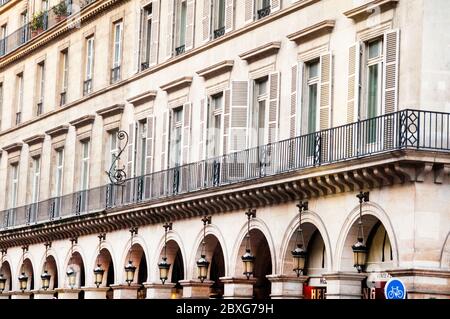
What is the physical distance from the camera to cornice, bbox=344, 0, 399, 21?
25.3 m

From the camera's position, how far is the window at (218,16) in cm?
3500

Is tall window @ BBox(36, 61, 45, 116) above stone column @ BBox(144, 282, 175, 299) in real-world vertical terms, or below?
above

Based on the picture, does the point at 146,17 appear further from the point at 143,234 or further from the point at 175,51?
the point at 143,234

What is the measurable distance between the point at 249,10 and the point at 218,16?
98.1 inches

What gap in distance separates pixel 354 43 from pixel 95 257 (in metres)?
17.4

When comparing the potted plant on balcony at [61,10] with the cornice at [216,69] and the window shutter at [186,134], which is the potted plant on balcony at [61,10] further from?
the cornice at [216,69]

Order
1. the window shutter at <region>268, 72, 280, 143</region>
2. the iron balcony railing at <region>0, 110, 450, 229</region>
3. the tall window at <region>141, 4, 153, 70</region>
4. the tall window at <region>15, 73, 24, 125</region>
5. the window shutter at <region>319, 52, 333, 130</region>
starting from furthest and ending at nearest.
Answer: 1. the tall window at <region>15, 73, 24, 125</region>
2. the tall window at <region>141, 4, 153, 70</region>
3. the window shutter at <region>268, 72, 280, 143</region>
4. the window shutter at <region>319, 52, 333, 130</region>
5. the iron balcony railing at <region>0, 110, 450, 229</region>

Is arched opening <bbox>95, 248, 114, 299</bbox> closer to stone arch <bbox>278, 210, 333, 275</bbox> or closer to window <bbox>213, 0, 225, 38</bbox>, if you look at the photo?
window <bbox>213, 0, 225, 38</bbox>

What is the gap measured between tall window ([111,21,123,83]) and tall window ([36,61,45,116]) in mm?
8034

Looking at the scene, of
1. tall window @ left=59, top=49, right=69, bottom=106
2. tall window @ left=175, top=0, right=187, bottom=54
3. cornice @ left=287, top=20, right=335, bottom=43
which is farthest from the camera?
tall window @ left=59, top=49, right=69, bottom=106

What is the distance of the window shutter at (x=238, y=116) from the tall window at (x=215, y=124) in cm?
110

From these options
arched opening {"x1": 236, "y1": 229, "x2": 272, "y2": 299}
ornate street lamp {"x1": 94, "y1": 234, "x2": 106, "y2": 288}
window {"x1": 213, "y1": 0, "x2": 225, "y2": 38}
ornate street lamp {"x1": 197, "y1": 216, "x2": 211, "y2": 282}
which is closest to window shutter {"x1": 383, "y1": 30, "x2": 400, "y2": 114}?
arched opening {"x1": 236, "y1": 229, "x2": 272, "y2": 299}

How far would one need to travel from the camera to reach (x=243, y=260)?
3095 centimetres

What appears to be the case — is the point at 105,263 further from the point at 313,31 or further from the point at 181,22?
the point at 313,31
